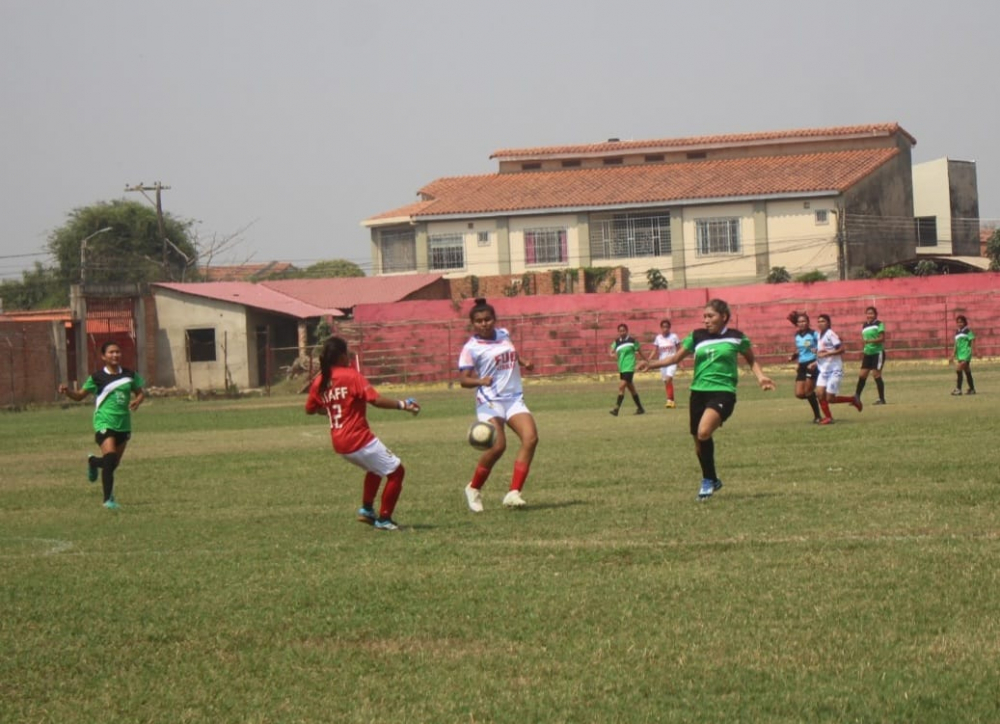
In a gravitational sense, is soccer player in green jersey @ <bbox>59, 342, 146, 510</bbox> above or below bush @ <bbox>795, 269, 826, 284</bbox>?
below

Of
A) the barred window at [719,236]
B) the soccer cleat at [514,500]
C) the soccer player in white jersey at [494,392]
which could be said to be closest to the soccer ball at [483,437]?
the soccer player in white jersey at [494,392]

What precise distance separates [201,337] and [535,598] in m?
51.3

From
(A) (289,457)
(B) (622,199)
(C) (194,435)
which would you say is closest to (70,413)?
(C) (194,435)

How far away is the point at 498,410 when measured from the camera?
13.6 meters

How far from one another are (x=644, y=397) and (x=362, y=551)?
2692cm

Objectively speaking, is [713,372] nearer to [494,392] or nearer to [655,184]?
[494,392]

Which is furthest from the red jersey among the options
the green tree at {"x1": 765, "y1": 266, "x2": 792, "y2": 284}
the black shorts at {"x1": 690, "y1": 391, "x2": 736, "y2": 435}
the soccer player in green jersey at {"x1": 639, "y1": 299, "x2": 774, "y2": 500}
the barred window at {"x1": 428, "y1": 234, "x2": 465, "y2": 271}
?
the barred window at {"x1": 428, "y1": 234, "x2": 465, "y2": 271}

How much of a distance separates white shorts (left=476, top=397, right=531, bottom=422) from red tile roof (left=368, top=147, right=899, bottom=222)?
1989 inches

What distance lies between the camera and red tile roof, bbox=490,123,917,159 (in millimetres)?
70000

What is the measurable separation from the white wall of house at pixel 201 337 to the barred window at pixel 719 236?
20874 mm

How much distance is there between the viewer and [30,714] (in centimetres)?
662

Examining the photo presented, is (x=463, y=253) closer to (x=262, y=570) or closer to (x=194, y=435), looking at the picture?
(x=194, y=435)

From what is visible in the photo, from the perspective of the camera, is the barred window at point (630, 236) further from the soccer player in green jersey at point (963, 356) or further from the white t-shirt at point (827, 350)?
the white t-shirt at point (827, 350)

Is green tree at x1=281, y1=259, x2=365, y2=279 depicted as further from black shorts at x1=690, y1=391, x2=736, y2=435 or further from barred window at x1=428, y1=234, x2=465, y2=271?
black shorts at x1=690, y1=391, x2=736, y2=435
